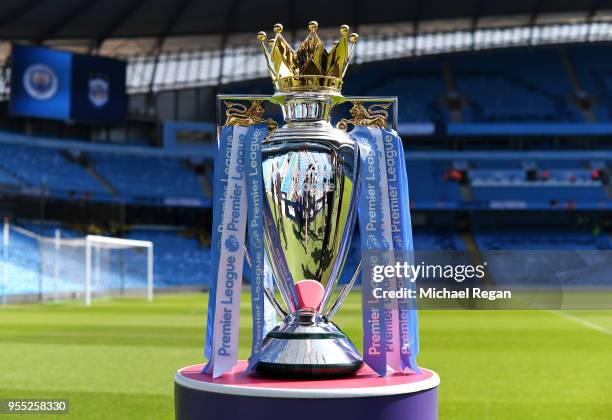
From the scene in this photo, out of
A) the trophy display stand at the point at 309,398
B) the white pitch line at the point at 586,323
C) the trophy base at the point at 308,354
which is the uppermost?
the trophy base at the point at 308,354

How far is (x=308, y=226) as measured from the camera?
130 inches

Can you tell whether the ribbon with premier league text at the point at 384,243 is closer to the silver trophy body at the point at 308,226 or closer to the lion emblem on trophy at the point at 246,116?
the silver trophy body at the point at 308,226

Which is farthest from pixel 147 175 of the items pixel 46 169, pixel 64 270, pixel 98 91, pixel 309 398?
pixel 309 398

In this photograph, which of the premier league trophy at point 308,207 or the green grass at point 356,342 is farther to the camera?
the green grass at point 356,342

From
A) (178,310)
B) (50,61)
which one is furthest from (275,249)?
(50,61)

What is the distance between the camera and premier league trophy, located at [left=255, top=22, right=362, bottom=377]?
3234mm

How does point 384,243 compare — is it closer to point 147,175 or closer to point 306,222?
point 306,222

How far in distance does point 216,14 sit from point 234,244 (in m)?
31.9

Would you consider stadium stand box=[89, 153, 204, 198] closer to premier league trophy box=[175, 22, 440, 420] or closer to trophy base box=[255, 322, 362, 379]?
premier league trophy box=[175, 22, 440, 420]

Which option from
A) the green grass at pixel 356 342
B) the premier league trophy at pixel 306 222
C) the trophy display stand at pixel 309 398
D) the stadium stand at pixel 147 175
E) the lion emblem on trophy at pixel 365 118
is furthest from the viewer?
the stadium stand at pixel 147 175

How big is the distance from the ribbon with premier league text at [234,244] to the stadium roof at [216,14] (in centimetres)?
2896

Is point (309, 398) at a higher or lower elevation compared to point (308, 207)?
lower

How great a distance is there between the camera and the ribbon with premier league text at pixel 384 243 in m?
3.33

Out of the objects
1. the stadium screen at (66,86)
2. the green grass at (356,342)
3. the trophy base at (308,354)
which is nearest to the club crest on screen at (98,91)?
the stadium screen at (66,86)
